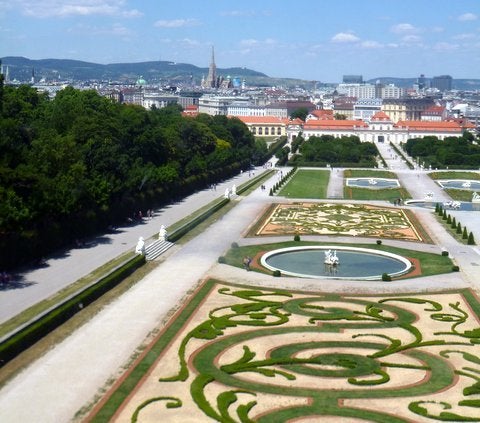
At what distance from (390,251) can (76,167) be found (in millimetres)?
18852

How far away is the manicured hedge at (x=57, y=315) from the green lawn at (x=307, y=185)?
39718mm

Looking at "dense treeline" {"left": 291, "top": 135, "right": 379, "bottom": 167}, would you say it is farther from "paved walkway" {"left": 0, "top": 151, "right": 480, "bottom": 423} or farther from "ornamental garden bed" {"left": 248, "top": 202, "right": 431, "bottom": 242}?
"paved walkway" {"left": 0, "top": 151, "right": 480, "bottom": 423}

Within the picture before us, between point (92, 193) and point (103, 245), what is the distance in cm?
433

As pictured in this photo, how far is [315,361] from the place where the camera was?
24594mm

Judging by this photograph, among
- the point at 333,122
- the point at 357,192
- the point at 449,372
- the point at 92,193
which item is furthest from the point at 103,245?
the point at 333,122

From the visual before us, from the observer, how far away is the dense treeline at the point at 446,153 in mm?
108562

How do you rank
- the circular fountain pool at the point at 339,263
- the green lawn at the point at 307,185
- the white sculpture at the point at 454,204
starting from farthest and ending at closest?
the green lawn at the point at 307,185, the white sculpture at the point at 454,204, the circular fountain pool at the point at 339,263

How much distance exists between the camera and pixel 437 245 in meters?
46.8

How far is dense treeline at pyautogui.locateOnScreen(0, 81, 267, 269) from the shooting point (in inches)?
1492

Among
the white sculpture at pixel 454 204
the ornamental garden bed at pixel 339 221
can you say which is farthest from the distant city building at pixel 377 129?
the ornamental garden bed at pixel 339 221

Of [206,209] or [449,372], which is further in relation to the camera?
[206,209]

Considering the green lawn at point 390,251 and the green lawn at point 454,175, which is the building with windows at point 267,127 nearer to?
the green lawn at point 454,175

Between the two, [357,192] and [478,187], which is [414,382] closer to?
[357,192]

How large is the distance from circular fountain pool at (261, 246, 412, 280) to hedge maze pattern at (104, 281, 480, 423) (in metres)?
5.12
